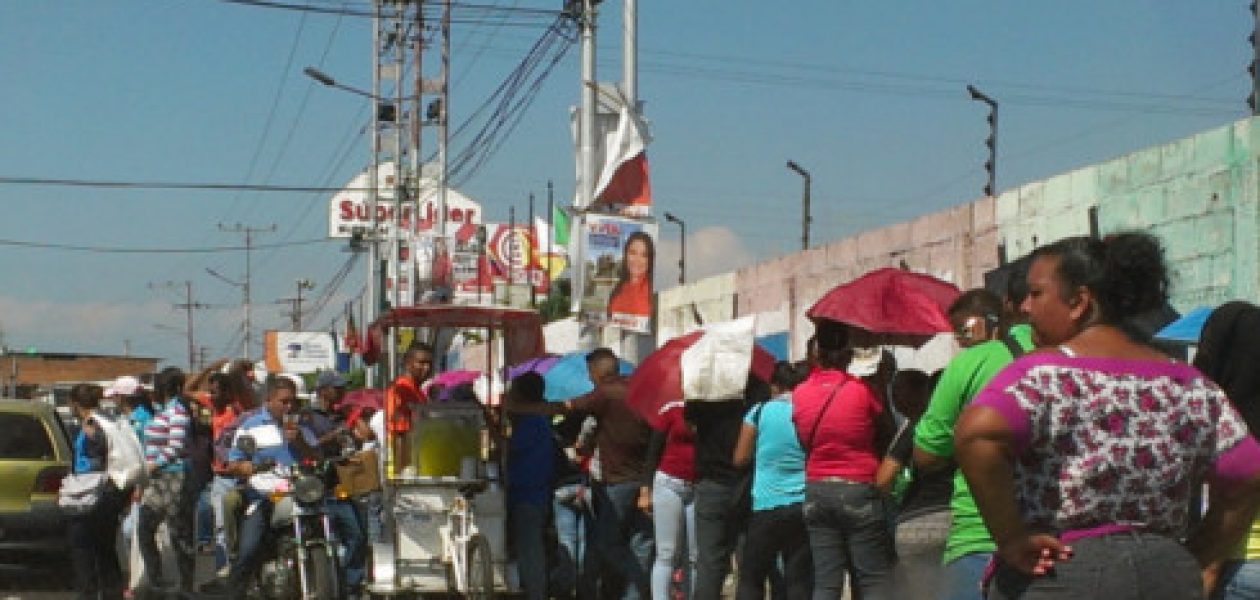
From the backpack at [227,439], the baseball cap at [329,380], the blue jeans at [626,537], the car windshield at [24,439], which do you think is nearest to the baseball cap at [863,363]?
the blue jeans at [626,537]

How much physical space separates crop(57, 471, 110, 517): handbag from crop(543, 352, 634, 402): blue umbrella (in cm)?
540

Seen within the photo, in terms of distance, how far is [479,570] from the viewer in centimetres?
1322

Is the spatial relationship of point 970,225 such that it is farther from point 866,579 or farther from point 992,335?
point 992,335

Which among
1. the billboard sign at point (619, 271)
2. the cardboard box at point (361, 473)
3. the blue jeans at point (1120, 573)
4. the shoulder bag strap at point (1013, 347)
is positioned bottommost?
the cardboard box at point (361, 473)

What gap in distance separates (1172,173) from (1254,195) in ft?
4.07

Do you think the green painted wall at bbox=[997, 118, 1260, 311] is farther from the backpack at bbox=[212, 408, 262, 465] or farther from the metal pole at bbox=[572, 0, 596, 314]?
the backpack at bbox=[212, 408, 262, 465]

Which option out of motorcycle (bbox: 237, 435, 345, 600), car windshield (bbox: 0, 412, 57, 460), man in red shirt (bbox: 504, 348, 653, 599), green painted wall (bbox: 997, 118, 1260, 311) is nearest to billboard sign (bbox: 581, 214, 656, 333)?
green painted wall (bbox: 997, 118, 1260, 311)

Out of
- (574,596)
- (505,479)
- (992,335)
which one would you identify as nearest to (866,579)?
(992,335)

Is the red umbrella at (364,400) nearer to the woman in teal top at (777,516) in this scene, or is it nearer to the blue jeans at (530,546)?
the blue jeans at (530,546)

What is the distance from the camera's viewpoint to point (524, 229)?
79.4 m

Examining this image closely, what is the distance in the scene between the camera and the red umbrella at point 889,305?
12828 mm

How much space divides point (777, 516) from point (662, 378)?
2.73m

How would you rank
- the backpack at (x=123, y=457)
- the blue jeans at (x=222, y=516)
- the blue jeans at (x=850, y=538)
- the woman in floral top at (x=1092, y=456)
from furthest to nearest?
the blue jeans at (x=222, y=516), the backpack at (x=123, y=457), the blue jeans at (x=850, y=538), the woman in floral top at (x=1092, y=456)

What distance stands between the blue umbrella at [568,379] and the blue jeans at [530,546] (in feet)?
17.4
